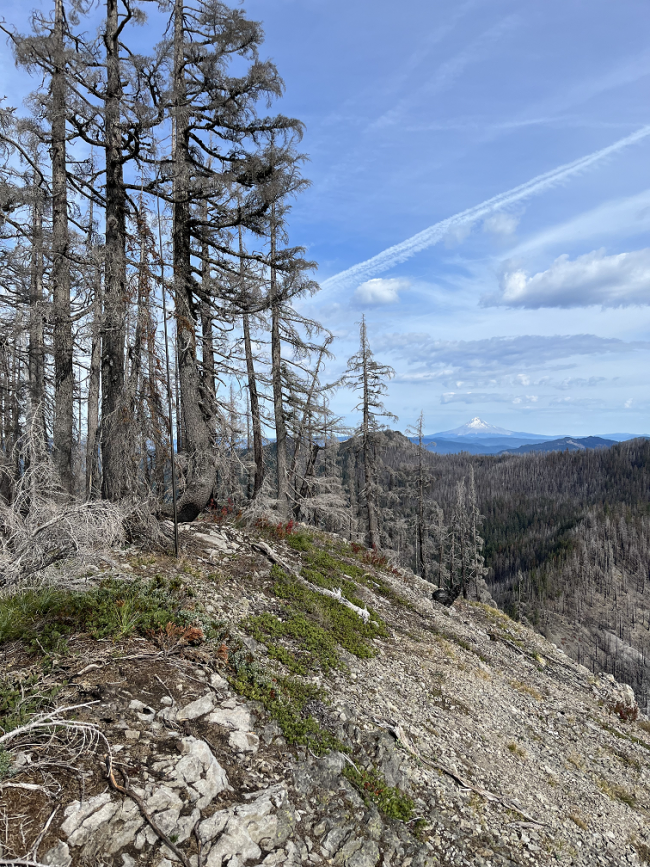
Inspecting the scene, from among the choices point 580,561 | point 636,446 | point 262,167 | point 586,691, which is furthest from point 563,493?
point 262,167

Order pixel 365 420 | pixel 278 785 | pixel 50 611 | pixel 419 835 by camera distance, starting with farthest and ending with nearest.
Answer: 1. pixel 365 420
2. pixel 50 611
3. pixel 419 835
4. pixel 278 785

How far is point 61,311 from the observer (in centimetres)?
859

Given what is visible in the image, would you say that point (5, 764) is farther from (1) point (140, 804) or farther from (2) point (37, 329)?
(2) point (37, 329)

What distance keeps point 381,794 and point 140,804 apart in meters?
2.49

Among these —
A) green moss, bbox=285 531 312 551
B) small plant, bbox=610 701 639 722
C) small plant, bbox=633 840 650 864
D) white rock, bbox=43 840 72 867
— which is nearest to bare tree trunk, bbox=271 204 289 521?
green moss, bbox=285 531 312 551

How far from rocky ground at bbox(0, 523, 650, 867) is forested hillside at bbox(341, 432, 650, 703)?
37225 millimetres

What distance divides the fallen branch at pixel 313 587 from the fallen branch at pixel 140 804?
5.93 metres

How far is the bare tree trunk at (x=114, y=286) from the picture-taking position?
7531mm

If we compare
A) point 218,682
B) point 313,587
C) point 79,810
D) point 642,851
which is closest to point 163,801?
point 79,810

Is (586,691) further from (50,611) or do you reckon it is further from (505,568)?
(505,568)

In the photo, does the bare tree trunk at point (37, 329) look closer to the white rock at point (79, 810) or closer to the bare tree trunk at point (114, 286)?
the bare tree trunk at point (114, 286)

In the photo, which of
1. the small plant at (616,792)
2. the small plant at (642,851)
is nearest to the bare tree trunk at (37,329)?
the small plant at (642,851)

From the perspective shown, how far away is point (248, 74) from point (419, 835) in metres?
10.9

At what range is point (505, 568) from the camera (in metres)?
123
